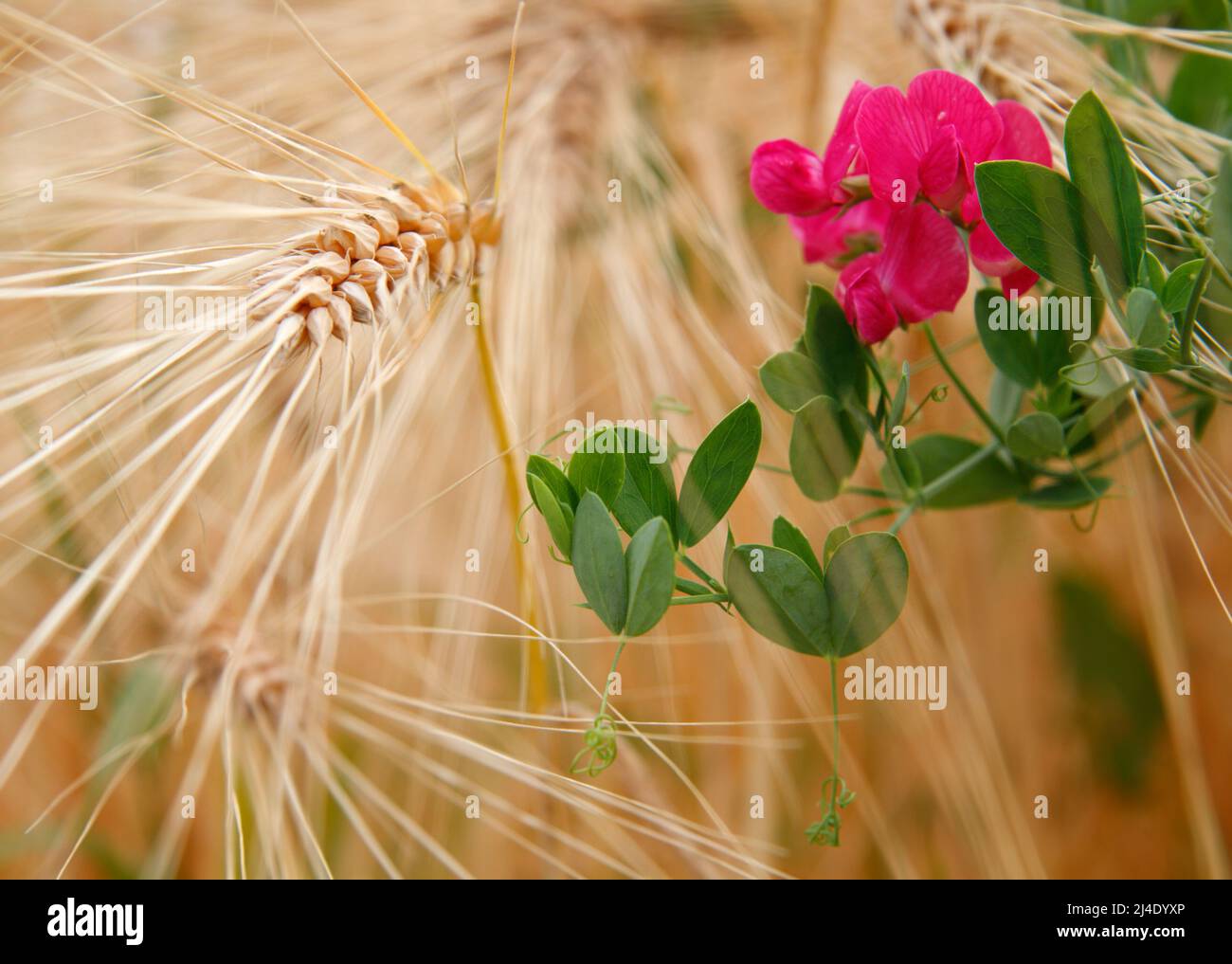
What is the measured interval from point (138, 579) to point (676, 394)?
0.74ft

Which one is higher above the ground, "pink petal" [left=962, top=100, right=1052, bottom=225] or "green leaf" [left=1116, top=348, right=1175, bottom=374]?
"pink petal" [left=962, top=100, right=1052, bottom=225]

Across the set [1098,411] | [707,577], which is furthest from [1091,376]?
[707,577]

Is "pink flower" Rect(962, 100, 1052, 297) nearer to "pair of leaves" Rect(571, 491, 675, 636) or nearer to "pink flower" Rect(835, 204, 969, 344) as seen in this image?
"pink flower" Rect(835, 204, 969, 344)

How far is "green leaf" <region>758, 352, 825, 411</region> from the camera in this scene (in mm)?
231

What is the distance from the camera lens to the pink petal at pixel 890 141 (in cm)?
21

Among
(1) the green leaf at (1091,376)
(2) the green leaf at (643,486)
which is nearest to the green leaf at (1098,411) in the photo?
(1) the green leaf at (1091,376)

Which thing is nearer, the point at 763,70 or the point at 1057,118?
the point at 1057,118

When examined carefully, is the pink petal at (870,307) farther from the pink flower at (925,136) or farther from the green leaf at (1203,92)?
the green leaf at (1203,92)

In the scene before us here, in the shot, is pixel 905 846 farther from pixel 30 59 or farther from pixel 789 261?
pixel 30 59

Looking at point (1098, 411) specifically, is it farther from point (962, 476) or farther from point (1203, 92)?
point (1203, 92)

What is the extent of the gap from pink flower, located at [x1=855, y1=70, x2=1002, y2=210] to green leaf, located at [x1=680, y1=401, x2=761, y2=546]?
0.20 ft

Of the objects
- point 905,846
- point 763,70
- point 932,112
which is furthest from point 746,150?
point 905,846

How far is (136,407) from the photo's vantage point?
28cm

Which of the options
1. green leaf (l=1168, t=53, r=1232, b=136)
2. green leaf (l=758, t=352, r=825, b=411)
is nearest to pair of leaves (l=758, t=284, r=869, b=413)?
green leaf (l=758, t=352, r=825, b=411)
